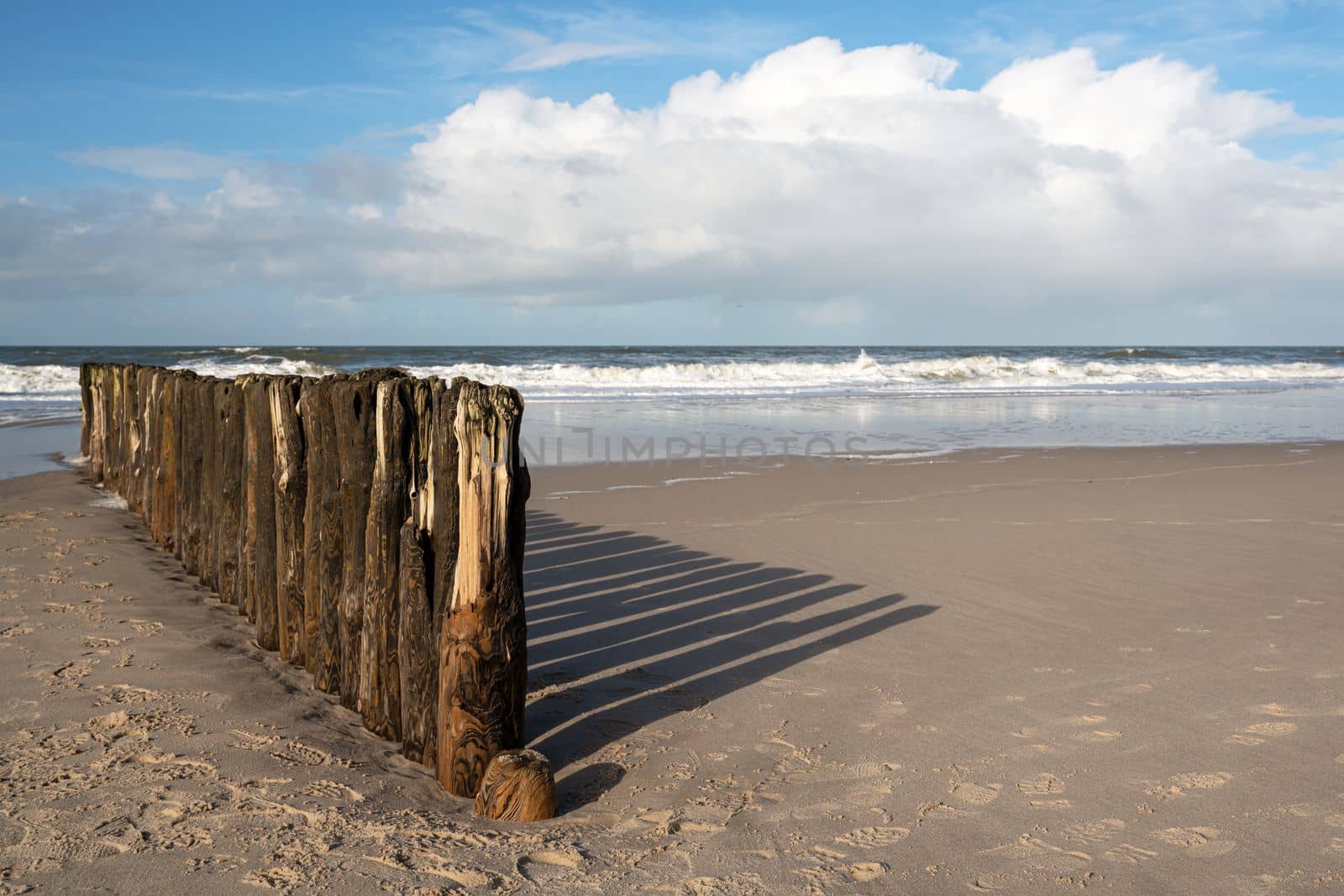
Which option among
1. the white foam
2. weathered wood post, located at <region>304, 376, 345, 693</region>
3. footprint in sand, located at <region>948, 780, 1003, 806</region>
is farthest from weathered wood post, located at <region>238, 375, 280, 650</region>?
the white foam

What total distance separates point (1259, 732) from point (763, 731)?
168 centimetres

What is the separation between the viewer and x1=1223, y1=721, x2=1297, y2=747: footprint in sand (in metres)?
3.28

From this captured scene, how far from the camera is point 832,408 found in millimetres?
20109

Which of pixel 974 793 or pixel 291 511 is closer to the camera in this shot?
pixel 974 793

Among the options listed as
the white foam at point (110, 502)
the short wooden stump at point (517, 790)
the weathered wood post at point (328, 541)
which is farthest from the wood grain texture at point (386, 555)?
the white foam at point (110, 502)

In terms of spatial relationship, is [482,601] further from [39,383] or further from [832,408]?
[39,383]

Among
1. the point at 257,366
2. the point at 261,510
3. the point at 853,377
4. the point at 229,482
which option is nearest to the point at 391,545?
the point at 261,510

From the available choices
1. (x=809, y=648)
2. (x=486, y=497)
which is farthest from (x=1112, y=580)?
(x=486, y=497)

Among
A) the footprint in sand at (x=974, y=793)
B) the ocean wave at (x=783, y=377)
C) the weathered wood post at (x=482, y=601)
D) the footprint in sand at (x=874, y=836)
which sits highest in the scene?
the ocean wave at (x=783, y=377)

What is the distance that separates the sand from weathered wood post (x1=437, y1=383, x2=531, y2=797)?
19cm

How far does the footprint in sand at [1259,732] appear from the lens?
3279 millimetres

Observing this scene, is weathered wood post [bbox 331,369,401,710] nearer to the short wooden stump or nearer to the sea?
the short wooden stump

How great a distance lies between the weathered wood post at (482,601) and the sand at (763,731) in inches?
7.4

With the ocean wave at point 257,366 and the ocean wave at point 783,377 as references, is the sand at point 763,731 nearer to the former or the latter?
the ocean wave at point 783,377
